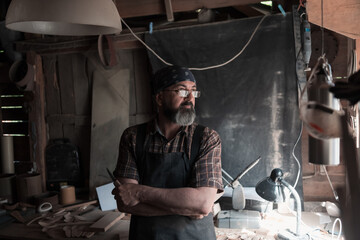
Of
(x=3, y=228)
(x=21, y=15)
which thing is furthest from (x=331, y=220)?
(x=3, y=228)

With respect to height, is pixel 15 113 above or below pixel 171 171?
above

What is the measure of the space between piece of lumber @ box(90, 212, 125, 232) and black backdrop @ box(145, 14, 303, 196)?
3.77 feet

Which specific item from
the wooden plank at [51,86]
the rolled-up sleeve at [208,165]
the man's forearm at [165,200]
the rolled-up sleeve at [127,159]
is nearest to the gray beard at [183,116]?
the rolled-up sleeve at [208,165]

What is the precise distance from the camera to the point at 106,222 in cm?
255

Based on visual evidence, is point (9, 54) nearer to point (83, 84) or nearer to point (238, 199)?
point (83, 84)

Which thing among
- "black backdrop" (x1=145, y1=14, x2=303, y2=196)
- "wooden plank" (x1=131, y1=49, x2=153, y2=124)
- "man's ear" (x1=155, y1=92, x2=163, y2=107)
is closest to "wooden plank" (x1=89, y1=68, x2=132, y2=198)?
"wooden plank" (x1=131, y1=49, x2=153, y2=124)

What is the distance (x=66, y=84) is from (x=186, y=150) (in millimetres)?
2275

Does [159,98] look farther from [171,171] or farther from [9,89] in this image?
[9,89]

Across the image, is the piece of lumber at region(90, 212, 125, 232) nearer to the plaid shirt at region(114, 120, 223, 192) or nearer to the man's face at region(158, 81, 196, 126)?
the plaid shirt at region(114, 120, 223, 192)

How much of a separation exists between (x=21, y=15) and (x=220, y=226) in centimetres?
200

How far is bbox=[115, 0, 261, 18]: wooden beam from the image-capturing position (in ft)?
9.73

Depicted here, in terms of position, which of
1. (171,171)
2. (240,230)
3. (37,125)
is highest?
(37,125)

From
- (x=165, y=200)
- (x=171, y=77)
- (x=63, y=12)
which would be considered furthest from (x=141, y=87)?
(x=63, y=12)

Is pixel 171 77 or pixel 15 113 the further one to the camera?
pixel 15 113
